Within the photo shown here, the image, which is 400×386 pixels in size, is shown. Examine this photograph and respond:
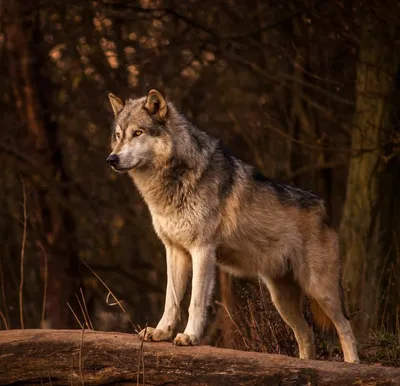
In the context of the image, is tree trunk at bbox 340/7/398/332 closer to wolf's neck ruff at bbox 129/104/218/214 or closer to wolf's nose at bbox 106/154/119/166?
wolf's neck ruff at bbox 129/104/218/214

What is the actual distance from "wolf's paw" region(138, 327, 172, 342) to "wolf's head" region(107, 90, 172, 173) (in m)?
1.21

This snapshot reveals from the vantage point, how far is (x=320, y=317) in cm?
789

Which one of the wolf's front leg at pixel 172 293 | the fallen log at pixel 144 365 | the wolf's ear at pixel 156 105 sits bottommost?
the fallen log at pixel 144 365

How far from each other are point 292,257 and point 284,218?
0.33m

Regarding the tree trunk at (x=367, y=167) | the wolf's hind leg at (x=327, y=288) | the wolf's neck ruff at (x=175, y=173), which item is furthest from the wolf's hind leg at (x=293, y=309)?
the tree trunk at (x=367, y=167)

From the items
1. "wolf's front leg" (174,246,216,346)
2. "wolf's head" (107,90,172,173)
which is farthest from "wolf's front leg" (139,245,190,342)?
"wolf's head" (107,90,172,173)

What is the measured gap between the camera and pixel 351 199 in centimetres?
1155

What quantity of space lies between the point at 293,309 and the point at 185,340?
178 cm

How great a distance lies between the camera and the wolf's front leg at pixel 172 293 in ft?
21.7

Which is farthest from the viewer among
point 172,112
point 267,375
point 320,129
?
point 320,129

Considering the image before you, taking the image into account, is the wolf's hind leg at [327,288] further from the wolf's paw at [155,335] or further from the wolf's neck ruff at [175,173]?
the wolf's paw at [155,335]

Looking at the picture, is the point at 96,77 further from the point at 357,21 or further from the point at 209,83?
the point at 357,21

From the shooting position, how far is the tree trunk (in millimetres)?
11312

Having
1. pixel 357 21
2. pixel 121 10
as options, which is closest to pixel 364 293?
pixel 357 21
